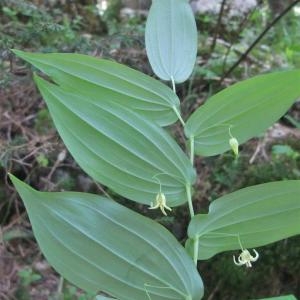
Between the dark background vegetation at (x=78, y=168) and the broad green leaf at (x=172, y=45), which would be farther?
the dark background vegetation at (x=78, y=168)

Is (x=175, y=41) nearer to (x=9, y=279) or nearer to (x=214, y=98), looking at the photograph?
(x=214, y=98)

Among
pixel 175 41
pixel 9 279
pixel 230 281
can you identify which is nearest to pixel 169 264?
pixel 175 41

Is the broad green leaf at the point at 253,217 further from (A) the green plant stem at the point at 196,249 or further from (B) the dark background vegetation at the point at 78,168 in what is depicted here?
(B) the dark background vegetation at the point at 78,168

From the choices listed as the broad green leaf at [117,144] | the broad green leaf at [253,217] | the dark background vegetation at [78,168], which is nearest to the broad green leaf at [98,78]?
the broad green leaf at [117,144]

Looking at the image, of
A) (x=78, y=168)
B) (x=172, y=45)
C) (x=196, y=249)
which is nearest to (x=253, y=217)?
(x=196, y=249)

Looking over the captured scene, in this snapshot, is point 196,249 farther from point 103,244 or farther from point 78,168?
point 78,168
